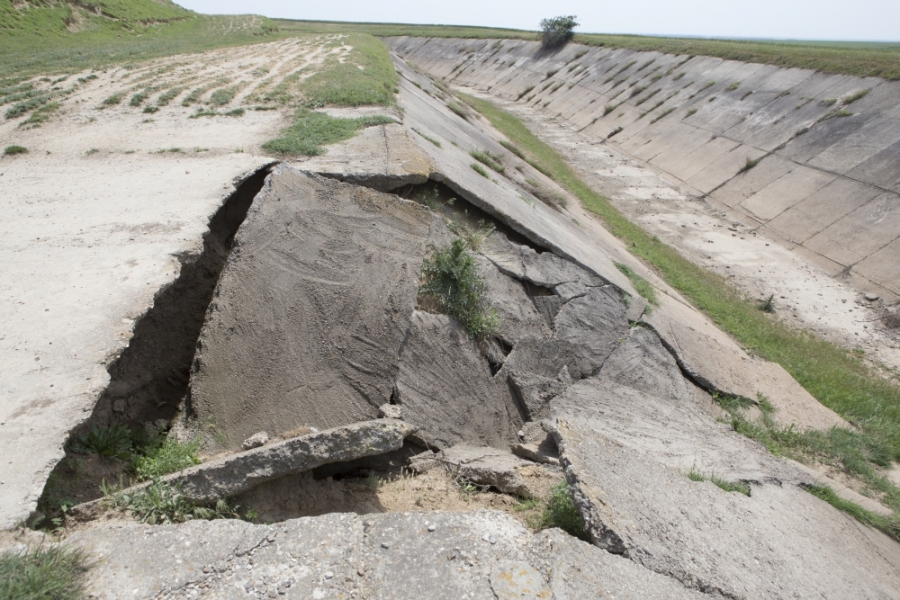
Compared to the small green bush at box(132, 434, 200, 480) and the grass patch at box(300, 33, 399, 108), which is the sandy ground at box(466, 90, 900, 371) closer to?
the grass patch at box(300, 33, 399, 108)

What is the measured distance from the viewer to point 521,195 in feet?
37.3

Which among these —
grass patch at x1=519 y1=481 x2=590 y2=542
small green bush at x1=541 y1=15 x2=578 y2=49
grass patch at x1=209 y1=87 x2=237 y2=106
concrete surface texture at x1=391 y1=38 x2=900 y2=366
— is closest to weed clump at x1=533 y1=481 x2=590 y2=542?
grass patch at x1=519 y1=481 x2=590 y2=542

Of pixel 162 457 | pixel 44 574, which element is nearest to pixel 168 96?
pixel 162 457

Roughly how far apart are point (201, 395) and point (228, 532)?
6.60 feet

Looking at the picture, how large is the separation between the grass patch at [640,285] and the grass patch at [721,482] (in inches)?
150

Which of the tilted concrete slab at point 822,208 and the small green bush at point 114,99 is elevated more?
Answer: the small green bush at point 114,99

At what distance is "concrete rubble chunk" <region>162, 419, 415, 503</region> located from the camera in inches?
157

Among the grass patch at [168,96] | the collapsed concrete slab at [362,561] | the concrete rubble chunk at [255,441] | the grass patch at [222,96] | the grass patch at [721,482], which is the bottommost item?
the grass patch at [721,482]

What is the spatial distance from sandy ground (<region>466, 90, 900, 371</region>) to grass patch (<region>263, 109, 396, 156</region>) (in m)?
5.74

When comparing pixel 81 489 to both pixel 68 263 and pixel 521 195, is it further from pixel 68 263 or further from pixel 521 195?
pixel 521 195

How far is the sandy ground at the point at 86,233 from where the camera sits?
13.4ft

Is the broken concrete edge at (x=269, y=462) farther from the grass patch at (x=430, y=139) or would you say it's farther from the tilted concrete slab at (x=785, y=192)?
the tilted concrete slab at (x=785, y=192)

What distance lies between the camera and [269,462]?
13.4ft

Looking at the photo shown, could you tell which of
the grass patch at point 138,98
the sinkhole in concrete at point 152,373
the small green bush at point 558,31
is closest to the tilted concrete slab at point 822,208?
the sinkhole in concrete at point 152,373
